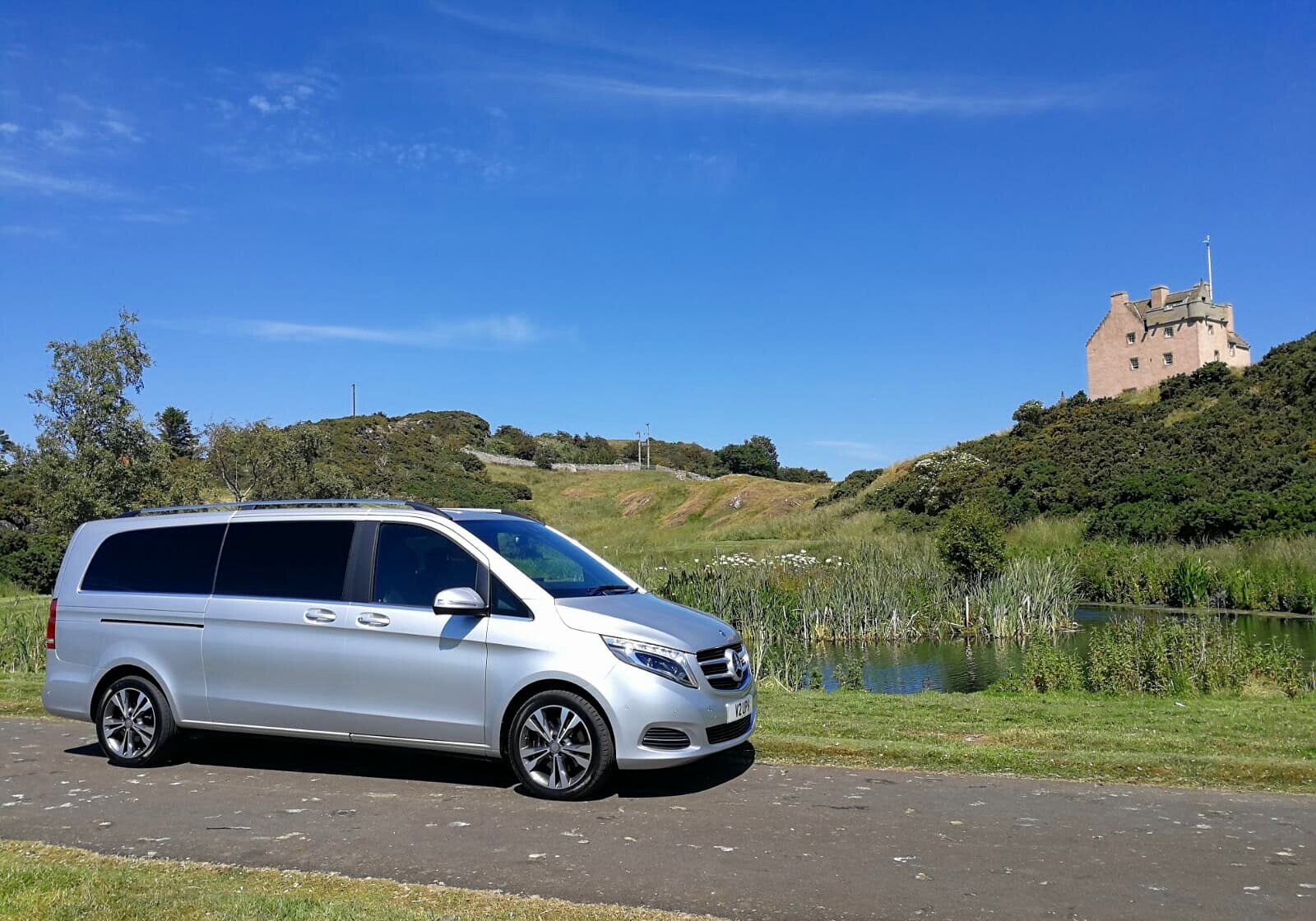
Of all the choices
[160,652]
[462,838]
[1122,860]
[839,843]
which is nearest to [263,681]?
[160,652]

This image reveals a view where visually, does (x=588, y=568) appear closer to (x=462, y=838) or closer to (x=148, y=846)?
(x=462, y=838)

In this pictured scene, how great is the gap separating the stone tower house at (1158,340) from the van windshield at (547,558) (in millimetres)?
69186

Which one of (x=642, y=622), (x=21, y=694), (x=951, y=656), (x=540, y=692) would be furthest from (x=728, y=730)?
(x=951, y=656)

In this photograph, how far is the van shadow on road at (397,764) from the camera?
26.0 ft

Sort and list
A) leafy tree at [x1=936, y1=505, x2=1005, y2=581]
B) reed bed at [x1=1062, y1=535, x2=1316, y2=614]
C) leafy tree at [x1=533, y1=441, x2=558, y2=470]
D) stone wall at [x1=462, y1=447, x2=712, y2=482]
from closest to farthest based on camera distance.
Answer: reed bed at [x1=1062, y1=535, x2=1316, y2=614] → leafy tree at [x1=936, y1=505, x2=1005, y2=581] → stone wall at [x1=462, y1=447, x2=712, y2=482] → leafy tree at [x1=533, y1=441, x2=558, y2=470]

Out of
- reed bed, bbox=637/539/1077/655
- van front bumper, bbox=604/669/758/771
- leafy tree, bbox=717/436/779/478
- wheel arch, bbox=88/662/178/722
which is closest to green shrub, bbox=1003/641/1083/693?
reed bed, bbox=637/539/1077/655

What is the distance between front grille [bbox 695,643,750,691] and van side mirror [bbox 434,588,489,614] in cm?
163

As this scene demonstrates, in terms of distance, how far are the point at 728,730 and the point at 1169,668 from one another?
29.9ft

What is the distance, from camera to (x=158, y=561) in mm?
9086

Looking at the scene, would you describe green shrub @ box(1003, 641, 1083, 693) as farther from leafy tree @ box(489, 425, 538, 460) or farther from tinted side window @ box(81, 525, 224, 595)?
leafy tree @ box(489, 425, 538, 460)

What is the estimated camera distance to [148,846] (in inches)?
258

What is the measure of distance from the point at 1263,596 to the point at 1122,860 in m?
21.9

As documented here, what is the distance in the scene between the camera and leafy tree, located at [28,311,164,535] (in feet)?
75.0

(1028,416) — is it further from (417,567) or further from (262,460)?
(417,567)
